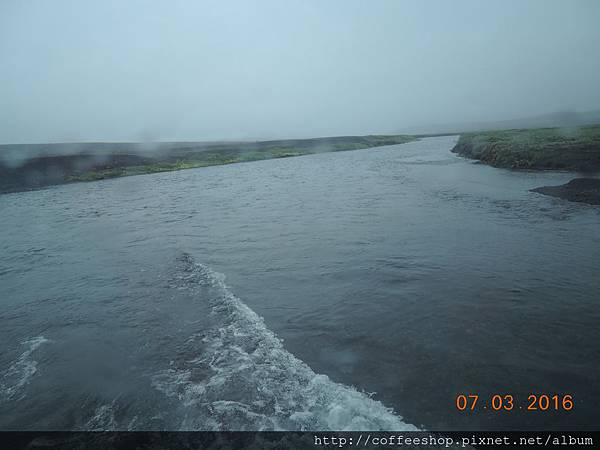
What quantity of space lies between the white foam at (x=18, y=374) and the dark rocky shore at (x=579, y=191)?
25.3m

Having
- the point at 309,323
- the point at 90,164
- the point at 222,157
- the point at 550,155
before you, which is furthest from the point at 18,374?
the point at 222,157

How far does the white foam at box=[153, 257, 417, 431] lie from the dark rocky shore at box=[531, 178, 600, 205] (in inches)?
797

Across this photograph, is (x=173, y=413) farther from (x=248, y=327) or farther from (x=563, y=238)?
(x=563, y=238)

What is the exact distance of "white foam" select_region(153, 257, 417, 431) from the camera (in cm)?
574

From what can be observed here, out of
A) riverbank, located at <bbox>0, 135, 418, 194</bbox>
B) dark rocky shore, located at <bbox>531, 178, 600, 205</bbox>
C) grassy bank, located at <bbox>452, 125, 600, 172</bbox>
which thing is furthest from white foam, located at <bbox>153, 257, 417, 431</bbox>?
riverbank, located at <bbox>0, 135, 418, 194</bbox>

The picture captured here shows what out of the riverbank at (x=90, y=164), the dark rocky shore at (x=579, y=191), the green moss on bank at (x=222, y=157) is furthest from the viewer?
the green moss on bank at (x=222, y=157)

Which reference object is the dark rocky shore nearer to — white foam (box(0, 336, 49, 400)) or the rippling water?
the rippling water

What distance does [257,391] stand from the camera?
258 inches

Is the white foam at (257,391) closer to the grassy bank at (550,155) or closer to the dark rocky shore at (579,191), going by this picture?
the dark rocky shore at (579,191)

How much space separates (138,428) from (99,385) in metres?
1.92

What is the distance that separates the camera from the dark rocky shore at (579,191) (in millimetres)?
19344
